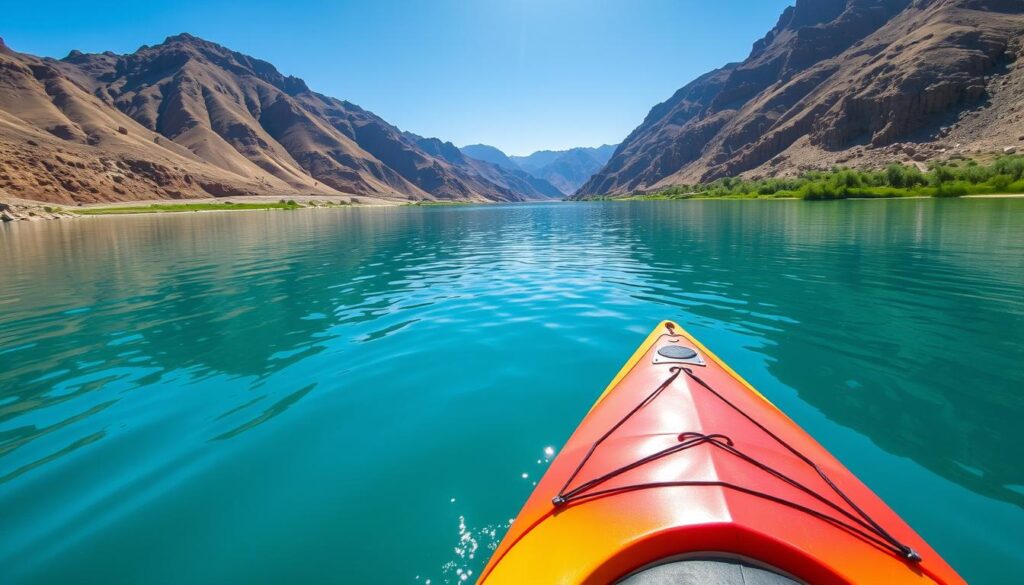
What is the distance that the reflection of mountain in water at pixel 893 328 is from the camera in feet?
19.0

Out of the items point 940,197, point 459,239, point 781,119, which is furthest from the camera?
point 781,119

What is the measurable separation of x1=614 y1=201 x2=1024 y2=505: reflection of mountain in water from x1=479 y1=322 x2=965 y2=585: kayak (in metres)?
3.27

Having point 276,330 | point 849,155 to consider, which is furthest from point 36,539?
point 849,155

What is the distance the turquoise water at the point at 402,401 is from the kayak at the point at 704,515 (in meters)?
1.44

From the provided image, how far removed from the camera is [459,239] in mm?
35500

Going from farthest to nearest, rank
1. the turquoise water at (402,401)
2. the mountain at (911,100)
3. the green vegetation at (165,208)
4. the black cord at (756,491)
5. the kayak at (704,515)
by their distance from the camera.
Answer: the mountain at (911,100), the green vegetation at (165,208), the turquoise water at (402,401), the black cord at (756,491), the kayak at (704,515)

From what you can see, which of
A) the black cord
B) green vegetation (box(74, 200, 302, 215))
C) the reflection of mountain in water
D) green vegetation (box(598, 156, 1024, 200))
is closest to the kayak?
the black cord

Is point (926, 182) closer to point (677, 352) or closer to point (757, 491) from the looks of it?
point (677, 352)

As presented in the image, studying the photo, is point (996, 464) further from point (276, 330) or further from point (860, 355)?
point (276, 330)

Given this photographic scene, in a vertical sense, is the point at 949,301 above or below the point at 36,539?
above

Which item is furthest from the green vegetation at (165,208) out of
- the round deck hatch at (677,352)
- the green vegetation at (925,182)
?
the green vegetation at (925,182)

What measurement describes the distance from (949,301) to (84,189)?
14275 cm

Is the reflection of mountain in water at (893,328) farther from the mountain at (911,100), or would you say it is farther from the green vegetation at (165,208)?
the mountain at (911,100)

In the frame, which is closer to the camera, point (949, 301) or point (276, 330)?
point (276, 330)
